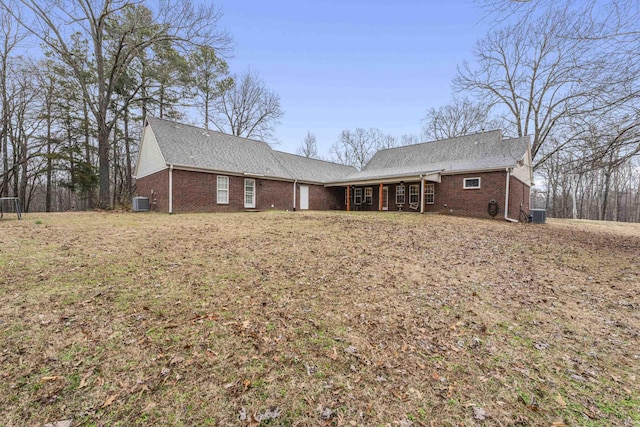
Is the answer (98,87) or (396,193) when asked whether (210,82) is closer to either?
(98,87)

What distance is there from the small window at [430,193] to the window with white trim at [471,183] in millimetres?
1791

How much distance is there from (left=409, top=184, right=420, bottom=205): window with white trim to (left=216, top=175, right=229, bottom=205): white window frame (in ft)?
38.5

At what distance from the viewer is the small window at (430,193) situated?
16.4 m

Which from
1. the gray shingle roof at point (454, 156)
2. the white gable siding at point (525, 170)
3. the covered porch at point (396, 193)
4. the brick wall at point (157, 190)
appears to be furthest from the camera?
the covered porch at point (396, 193)

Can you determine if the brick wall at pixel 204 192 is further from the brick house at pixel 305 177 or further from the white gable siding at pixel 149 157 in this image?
the white gable siding at pixel 149 157

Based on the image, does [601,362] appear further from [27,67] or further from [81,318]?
[27,67]

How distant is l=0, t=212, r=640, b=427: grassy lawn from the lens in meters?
1.92

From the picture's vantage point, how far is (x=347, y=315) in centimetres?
329

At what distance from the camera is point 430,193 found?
16.6m

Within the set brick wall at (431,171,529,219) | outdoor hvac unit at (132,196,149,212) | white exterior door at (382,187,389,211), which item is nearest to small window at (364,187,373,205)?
white exterior door at (382,187,389,211)

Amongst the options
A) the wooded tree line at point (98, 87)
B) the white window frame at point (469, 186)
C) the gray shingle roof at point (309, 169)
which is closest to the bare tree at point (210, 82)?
the wooded tree line at point (98, 87)

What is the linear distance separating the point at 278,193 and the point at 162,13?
11.7 meters

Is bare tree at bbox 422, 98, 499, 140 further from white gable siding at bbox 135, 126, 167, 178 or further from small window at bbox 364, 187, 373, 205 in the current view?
white gable siding at bbox 135, 126, 167, 178

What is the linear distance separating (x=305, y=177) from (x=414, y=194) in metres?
7.95
